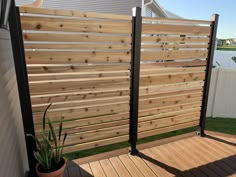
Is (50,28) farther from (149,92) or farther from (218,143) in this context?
(218,143)

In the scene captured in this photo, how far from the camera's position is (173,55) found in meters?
2.57

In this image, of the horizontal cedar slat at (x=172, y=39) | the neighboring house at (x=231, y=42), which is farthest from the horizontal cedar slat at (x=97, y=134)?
the neighboring house at (x=231, y=42)

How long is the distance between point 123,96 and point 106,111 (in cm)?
30

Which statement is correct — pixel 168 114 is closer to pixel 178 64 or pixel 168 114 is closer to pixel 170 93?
pixel 170 93

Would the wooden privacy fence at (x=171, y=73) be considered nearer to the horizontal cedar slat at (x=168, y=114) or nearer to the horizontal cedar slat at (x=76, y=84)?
the horizontal cedar slat at (x=168, y=114)

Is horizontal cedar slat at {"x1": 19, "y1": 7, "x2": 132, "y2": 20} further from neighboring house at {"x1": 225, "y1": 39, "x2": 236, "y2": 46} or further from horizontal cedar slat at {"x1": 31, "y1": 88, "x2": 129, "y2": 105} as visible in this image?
neighboring house at {"x1": 225, "y1": 39, "x2": 236, "y2": 46}

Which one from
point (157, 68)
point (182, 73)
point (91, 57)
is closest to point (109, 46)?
point (91, 57)

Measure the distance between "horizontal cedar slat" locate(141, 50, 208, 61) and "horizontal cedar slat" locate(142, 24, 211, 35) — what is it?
26cm

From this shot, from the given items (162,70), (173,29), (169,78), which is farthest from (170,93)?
(173,29)

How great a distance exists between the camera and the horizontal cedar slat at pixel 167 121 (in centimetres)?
269

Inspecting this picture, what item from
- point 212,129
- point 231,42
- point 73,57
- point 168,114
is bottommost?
point 212,129

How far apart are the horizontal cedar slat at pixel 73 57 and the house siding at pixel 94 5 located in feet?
16.0

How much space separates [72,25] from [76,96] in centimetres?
80

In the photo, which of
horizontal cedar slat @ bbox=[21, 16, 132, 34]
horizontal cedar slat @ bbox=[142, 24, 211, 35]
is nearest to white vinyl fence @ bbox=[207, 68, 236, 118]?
horizontal cedar slat @ bbox=[142, 24, 211, 35]
